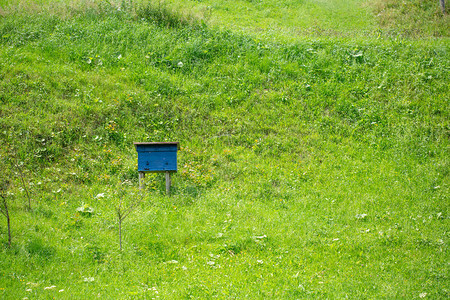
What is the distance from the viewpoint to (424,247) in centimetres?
648

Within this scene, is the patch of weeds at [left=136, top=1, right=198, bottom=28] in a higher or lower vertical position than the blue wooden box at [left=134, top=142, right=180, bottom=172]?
higher

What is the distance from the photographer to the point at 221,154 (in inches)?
393

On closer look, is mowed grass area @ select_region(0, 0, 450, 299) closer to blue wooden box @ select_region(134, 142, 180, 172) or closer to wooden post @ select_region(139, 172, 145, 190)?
wooden post @ select_region(139, 172, 145, 190)

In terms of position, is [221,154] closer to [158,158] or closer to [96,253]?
[158,158]

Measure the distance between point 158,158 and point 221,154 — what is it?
213cm

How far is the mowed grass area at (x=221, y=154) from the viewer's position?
582cm

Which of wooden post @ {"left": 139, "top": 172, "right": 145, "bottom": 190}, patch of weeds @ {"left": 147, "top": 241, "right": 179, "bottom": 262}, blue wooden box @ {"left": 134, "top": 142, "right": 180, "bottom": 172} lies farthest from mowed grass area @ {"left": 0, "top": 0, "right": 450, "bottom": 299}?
blue wooden box @ {"left": 134, "top": 142, "right": 180, "bottom": 172}

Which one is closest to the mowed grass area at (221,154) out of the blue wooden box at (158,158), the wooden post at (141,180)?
the wooden post at (141,180)

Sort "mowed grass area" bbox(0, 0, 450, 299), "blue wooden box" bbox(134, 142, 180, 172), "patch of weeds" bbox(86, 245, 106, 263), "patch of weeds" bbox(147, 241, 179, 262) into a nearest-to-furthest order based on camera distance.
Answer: "mowed grass area" bbox(0, 0, 450, 299)
"patch of weeds" bbox(86, 245, 106, 263)
"patch of weeds" bbox(147, 241, 179, 262)
"blue wooden box" bbox(134, 142, 180, 172)

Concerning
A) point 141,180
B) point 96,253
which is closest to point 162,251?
point 96,253

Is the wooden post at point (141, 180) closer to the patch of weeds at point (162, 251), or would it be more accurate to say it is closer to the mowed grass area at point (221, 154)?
the mowed grass area at point (221, 154)

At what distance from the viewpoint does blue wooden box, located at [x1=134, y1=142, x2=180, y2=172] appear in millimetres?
8297

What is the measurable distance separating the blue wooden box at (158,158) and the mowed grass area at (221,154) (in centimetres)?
52

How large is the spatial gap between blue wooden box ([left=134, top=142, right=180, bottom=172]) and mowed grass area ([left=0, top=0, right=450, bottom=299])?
52 centimetres
